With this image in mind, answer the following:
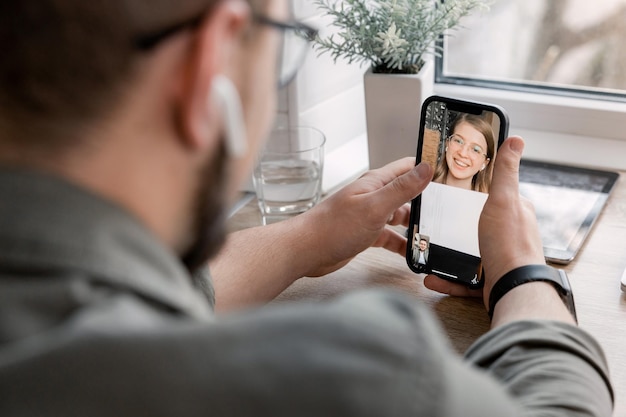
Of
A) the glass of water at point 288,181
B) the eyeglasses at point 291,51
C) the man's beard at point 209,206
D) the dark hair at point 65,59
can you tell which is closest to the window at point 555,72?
the glass of water at point 288,181

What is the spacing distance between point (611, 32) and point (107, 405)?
1144mm

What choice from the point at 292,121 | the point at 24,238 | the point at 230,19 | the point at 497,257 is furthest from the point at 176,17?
the point at 292,121

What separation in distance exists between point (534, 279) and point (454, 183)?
170 millimetres

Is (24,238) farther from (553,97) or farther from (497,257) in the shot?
(553,97)

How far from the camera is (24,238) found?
0.46m

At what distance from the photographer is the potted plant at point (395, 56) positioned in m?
1.20

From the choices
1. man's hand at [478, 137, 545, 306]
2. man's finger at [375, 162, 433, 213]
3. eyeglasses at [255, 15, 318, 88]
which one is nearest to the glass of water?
man's finger at [375, 162, 433, 213]

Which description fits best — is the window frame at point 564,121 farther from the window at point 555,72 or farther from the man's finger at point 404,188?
the man's finger at point 404,188

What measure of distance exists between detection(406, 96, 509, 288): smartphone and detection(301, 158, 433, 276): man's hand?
2 cm

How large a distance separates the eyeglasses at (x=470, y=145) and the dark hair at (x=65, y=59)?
550 millimetres

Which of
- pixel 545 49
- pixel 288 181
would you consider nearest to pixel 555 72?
pixel 545 49

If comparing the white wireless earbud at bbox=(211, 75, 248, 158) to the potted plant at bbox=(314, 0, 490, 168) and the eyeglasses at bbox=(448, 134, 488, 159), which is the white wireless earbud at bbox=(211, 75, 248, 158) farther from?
the potted plant at bbox=(314, 0, 490, 168)

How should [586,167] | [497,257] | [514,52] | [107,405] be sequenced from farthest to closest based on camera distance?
[514,52]
[586,167]
[497,257]
[107,405]

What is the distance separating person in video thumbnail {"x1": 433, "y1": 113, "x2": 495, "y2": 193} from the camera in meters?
0.96
